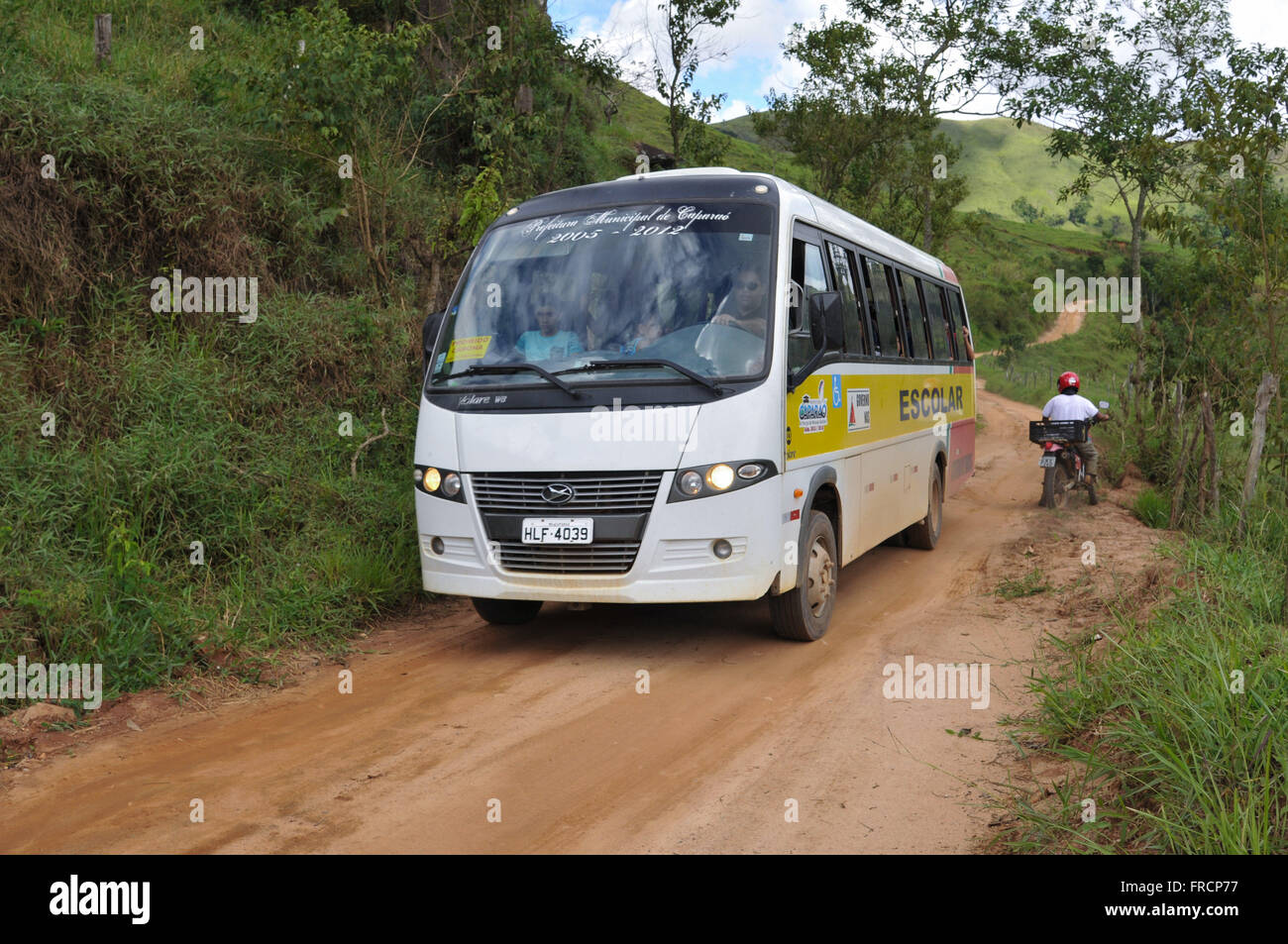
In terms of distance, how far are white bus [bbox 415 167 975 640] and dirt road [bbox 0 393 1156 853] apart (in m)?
0.50

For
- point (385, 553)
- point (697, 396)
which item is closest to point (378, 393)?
point (385, 553)

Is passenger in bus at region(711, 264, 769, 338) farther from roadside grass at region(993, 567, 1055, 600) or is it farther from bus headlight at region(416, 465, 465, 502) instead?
roadside grass at region(993, 567, 1055, 600)

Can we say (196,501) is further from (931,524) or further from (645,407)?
(931,524)

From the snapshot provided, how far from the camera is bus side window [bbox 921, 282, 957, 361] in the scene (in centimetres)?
1112

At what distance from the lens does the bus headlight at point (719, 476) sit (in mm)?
6090

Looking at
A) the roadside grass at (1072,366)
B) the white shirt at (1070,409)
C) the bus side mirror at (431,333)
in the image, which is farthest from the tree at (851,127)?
the bus side mirror at (431,333)

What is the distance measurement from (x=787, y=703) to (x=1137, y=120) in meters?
21.0

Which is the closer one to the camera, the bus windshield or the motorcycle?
the bus windshield

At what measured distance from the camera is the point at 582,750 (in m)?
4.96

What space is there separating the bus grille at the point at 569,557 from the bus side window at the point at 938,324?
6.01 metres

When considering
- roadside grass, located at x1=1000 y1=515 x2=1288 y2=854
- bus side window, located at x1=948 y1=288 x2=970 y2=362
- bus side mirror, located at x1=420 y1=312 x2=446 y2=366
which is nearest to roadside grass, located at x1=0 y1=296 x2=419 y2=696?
bus side mirror, located at x1=420 y1=312 x2=446 y2=366

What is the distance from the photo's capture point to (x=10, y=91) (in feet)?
28.6
